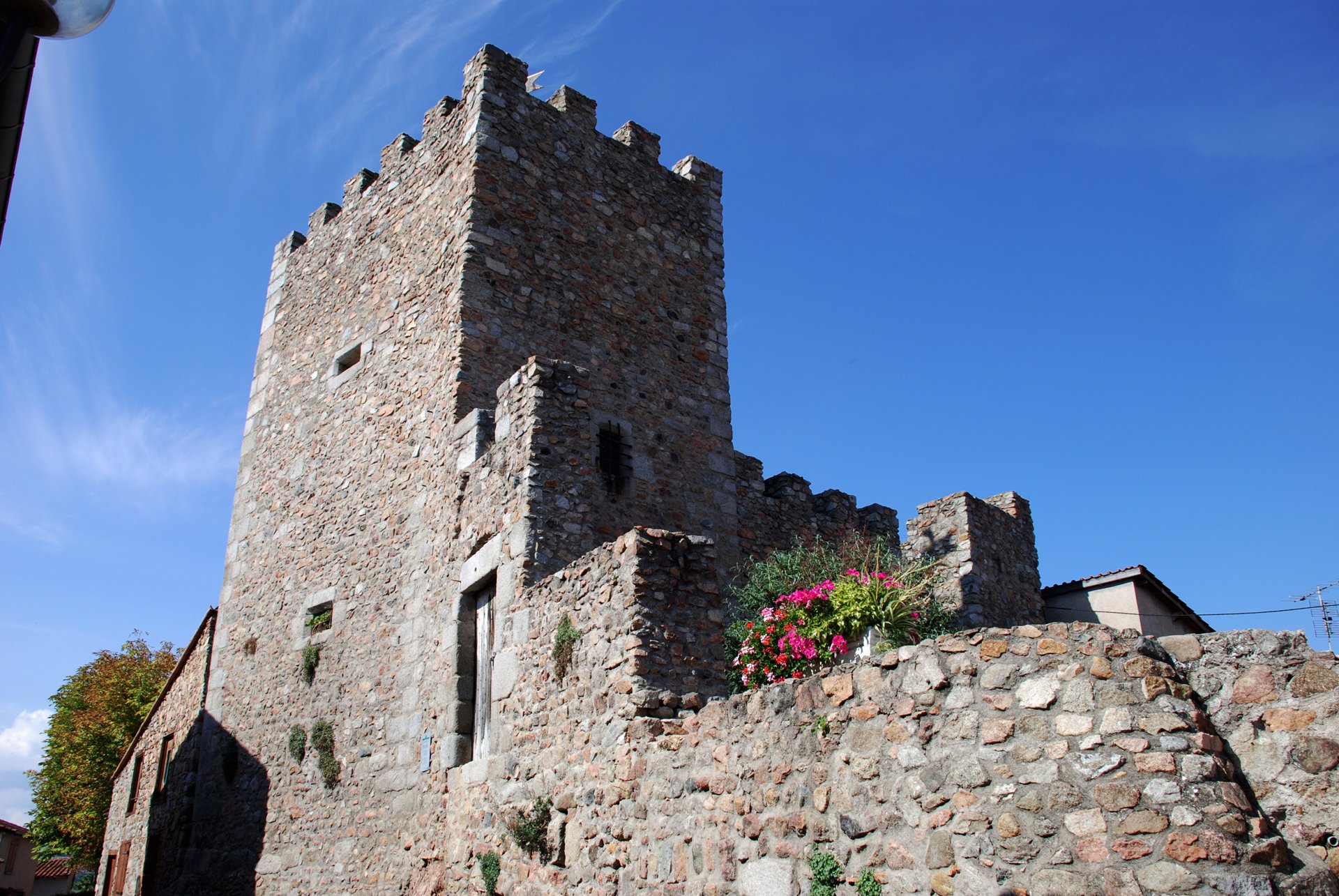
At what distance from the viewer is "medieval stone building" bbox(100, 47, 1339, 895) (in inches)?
161

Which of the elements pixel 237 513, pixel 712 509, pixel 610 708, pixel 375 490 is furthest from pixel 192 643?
pixel 610 708

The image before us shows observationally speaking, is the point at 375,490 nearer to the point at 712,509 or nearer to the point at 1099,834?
the point at 712,509

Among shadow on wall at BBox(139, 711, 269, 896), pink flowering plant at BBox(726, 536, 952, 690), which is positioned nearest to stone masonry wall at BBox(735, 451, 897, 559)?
pink flowering plant at BBox(726, 536, 952, 690)

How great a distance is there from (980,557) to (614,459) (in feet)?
17.0

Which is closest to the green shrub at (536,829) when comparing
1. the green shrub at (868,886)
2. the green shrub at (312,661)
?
the green shrub at (868,886)

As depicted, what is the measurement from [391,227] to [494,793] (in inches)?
280

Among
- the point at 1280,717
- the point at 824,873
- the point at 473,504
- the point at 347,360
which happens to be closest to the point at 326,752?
the point at 473,504

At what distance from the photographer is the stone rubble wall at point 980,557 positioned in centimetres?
1209

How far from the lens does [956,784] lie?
434 centimetres

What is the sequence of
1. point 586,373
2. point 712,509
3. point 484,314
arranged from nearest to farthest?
point 586,373 → point 484,314 → point 712,509

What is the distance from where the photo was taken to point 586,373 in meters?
8.94

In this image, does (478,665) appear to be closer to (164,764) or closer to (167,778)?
(167,778)

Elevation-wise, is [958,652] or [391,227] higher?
[391,227]

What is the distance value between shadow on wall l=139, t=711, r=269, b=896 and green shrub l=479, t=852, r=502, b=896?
4.46 metres
